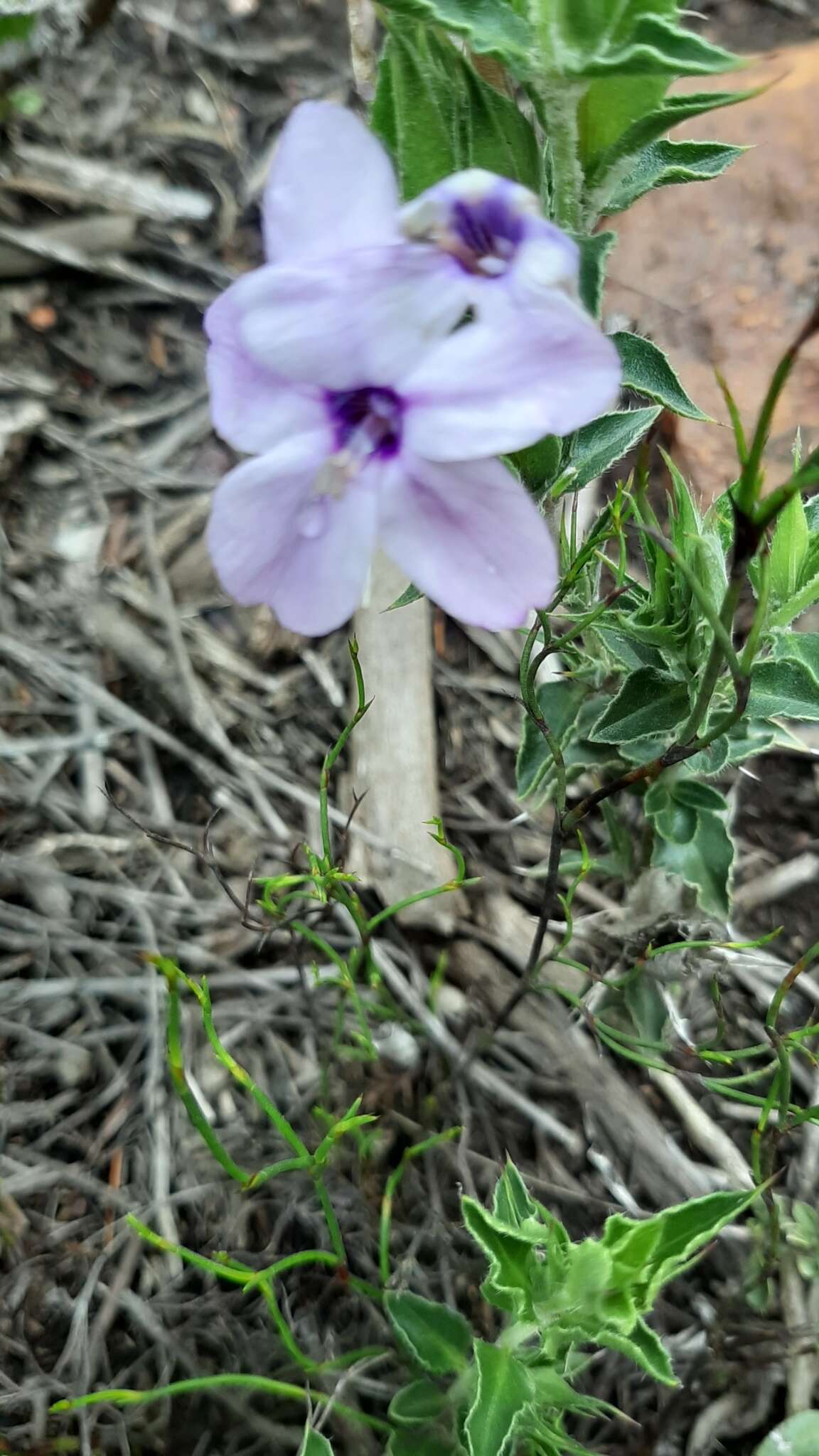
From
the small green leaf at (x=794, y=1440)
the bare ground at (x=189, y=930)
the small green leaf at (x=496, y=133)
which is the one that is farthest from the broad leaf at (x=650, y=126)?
the small green leaf at (x=794, y=1440)

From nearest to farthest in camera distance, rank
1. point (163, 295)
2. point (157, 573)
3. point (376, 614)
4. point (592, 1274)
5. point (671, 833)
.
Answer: point (592, 1274) < point (671, 833) < point (376, 614) < point (157, 573) < point (163, 295)

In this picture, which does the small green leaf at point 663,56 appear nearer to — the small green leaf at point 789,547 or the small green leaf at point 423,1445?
the small green leaf at point 789,547

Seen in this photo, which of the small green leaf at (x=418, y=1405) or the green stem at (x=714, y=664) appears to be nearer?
the green stem at (x=714, y=664)

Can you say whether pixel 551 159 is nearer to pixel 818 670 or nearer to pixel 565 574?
pixel 565 574

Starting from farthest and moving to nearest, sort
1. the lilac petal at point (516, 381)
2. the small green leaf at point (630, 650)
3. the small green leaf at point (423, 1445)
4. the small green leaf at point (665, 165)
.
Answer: the small green leaf at point (423, 1445)
the small green leaf at point (630, 650)
the small green leaf at point (665, 165)
the lilac petal at point (516, 381)

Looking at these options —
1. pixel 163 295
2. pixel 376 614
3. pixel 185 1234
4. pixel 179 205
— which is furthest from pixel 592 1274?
pixel 179 205
